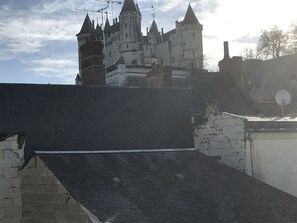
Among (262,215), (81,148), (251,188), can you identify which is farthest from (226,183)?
(81,148)

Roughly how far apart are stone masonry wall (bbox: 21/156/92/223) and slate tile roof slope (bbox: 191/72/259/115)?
13040 millimetres

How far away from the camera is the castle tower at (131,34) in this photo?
104625 millimetres

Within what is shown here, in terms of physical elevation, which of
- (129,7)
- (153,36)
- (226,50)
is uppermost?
(129,7)

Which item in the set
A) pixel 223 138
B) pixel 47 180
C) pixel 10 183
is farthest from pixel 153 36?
pixel 47 180

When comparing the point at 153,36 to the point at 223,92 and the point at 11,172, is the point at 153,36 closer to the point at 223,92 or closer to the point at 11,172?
the point at 223,92

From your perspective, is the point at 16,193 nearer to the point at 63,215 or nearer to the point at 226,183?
the point at 63,215

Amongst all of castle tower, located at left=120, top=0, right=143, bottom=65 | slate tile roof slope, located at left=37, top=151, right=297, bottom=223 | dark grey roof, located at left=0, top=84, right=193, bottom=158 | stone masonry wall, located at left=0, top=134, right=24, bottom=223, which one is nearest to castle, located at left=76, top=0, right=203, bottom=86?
castle tower, located at left=120, top=0, right=143, bottom=65

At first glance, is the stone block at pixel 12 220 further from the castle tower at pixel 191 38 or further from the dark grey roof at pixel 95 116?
the castle tower at pixel 191 38

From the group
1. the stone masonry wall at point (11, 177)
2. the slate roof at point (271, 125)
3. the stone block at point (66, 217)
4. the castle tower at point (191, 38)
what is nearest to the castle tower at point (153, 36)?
the castle tower at point (191, 38)

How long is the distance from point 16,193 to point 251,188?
7373 millimetres

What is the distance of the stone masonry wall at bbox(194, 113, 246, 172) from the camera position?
17906mm

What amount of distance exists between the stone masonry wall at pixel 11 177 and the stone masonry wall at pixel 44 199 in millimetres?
465

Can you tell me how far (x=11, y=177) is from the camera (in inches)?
595

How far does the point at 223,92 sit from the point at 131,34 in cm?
7985
